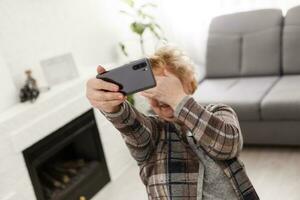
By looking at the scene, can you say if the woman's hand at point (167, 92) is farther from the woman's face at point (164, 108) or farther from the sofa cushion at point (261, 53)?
the sofa cushion at point (261, 53)

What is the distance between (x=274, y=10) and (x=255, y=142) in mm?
1108

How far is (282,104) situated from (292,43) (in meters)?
0.66

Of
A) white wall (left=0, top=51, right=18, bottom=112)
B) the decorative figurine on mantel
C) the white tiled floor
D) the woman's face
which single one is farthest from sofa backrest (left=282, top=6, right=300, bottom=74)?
the woman's face

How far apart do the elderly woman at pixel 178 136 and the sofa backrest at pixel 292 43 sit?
6.83ft

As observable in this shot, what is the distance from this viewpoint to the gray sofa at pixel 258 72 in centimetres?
275

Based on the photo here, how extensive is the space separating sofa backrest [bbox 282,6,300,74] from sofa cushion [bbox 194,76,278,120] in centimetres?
14

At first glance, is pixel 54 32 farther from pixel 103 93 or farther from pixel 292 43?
pixel 103 93

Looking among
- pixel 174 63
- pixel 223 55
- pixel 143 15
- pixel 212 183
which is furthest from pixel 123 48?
pixel 212 183

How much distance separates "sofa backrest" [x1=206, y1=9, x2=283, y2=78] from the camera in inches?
126

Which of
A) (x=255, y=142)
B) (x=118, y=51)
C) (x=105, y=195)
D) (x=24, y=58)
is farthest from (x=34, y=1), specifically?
(x=255, y=142)

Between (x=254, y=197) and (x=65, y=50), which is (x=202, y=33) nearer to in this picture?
(x=65, y=50)

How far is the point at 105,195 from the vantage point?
285 centimetres

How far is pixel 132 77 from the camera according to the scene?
1.06m

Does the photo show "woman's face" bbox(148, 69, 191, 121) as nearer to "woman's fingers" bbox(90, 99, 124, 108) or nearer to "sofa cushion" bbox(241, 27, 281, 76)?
"woman's fingers" bbox(90, 99, 124, 108)
